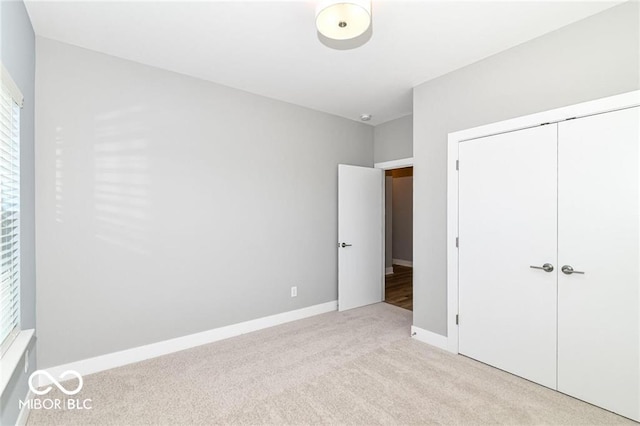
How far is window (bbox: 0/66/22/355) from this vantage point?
1.64m

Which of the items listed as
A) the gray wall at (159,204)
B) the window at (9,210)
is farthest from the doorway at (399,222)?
the window at (9,210)

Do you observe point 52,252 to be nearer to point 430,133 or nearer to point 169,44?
point 169,44

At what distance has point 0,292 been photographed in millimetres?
1603

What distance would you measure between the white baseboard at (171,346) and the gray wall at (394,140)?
7.84 ft

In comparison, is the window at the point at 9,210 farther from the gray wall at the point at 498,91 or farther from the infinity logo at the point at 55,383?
the gray wall at the point at 498,91

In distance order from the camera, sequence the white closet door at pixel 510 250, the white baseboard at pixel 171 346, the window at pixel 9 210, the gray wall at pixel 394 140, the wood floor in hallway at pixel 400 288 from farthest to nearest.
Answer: the wood floor in hallway at pixel 400 288
the gray wall at pixel 394 140
the white baseboard at pixel 171 346
the white closet door at pixel 510 250
the window at pixel 9 210

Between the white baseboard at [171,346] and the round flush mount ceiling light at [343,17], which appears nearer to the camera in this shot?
the round flush mount ceiling light at [343,17]

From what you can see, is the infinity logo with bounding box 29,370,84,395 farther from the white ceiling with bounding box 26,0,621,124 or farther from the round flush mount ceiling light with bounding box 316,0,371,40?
the round flush mount ceiling light with bounding box 316,0,371,40

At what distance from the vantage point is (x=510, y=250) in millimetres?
2520

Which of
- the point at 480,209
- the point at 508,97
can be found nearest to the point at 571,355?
the point at 480,209

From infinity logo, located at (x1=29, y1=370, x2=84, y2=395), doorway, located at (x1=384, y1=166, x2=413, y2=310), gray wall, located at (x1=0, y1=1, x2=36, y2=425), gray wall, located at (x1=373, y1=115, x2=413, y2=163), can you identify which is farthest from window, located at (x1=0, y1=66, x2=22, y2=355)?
doorway, located at (x1=384, y1=166, x2=413, y2=310)

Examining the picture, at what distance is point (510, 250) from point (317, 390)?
6.31ft

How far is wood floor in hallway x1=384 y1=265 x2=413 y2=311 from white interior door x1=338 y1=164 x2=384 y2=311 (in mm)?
327

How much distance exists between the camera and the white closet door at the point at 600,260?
6.40ft
